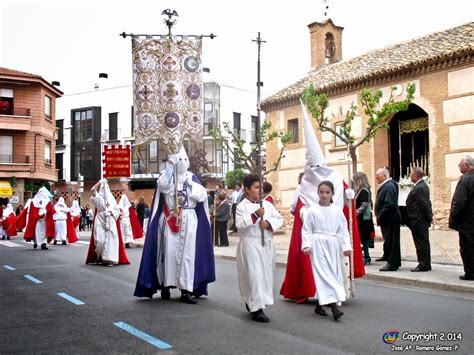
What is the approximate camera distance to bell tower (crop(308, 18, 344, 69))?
32.0m

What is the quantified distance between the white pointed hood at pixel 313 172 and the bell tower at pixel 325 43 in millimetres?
25209

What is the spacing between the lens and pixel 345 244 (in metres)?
7.03

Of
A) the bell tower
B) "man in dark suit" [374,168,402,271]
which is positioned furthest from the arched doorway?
"man in dark suit" [374,168,402,271]

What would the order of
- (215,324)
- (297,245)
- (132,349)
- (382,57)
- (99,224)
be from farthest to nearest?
(382,57) → (99,224) → (297,245) → (215,324) → (132,349)

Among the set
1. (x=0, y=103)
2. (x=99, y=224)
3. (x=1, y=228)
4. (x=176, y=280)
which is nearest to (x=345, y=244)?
(x=176, y=280)

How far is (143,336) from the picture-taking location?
5824 millimetres

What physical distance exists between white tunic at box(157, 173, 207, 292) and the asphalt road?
336mm

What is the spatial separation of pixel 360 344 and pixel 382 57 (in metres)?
22.5

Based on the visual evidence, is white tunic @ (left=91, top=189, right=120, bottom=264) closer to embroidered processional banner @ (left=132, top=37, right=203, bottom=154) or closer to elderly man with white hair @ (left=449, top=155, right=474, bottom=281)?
embroidered processional banner @ (left=132, top=37, right=203, bottom=154)

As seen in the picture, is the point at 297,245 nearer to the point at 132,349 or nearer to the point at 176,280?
the point at 176,280

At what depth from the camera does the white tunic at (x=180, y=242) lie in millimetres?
8031

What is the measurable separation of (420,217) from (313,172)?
12.6ft

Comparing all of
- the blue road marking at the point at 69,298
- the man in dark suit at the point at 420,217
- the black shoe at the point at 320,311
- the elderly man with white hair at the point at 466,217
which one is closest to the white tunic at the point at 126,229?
the blue road marking at the point at 69,298

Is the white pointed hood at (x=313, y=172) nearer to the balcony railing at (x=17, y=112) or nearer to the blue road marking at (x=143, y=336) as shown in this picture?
the blue road marking at (x=143, y=336)
